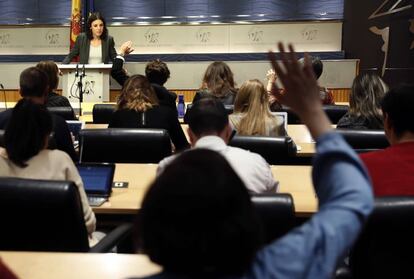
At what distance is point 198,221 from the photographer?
0.75 metres

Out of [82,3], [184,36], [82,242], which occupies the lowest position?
[82,242]

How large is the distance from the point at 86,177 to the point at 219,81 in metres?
2.93

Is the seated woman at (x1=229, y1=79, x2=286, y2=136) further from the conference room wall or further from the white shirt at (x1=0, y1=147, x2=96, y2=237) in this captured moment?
the conference room wall

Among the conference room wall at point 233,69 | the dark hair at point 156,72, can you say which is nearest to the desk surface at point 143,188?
the dark hair at point 156,72

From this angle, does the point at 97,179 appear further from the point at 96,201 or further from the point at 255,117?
the point at 255,117

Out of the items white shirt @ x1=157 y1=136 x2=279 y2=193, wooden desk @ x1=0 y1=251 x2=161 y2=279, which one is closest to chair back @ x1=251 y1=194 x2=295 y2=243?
wooden desk @ x1=0 y1=251 x2=161 y2=279

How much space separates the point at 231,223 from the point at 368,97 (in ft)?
10.3

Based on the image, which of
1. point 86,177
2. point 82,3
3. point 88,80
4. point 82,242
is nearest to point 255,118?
point 86,177

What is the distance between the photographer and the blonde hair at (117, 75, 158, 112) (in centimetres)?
379

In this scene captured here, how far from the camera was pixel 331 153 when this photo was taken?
897mm

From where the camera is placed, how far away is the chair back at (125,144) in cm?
314

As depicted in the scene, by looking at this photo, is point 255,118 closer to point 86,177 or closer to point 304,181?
point 304,181

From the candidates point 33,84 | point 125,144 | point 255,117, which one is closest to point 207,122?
point 125,144

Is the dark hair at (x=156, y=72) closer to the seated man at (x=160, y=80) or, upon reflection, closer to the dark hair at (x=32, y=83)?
the seated man at (x=160, y=80)
